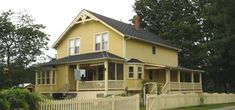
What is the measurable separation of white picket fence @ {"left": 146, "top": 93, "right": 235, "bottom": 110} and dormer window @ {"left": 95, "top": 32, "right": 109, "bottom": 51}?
10.5 meters

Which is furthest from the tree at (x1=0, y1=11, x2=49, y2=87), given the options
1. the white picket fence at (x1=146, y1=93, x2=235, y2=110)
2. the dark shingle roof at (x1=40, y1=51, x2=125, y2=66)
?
the white picket fence at (x1=146, y1=93, x2=235, y2=110)

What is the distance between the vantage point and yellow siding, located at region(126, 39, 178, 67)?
39.8 meters

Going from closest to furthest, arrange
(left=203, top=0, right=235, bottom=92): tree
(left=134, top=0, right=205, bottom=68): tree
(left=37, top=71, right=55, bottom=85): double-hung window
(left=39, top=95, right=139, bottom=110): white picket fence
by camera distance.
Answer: (left=39, top=95, right=139, bottom=110): white picket fence, (left=37, top=71, right=55, bottom=85): double-hung window, (left=203, top=0, right=235, bottom=92): tree, (left=134, top=0, right=205, bottom=68): tree

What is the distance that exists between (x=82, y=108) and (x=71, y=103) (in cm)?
98

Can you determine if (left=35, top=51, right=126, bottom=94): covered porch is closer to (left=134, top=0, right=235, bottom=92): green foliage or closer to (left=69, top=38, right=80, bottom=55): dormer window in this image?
(left=69, top=38, right=80, bottom=55): dormer window

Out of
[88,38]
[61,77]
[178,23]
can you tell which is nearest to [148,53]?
[88,38]

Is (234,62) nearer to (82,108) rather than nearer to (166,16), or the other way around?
(166,16)

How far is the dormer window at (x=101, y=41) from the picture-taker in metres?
40.4

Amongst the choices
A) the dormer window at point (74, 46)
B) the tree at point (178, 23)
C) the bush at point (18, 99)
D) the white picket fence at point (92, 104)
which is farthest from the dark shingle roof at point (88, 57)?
the bush at point (18, 99)

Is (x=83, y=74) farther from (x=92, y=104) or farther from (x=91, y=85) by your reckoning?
(x=92, y=104)

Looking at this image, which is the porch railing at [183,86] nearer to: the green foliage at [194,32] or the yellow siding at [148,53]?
the yellow siding at [148,53]

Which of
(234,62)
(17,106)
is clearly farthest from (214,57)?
(17,106)

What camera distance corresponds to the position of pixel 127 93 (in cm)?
3700

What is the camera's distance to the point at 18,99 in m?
17.4
